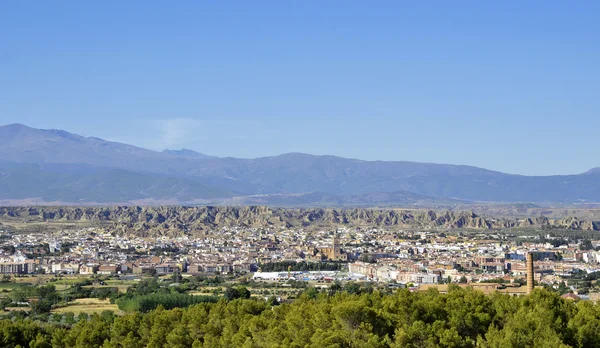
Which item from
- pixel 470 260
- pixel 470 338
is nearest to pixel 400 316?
pixel 470 338

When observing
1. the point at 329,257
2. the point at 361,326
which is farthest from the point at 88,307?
the point at 329,257

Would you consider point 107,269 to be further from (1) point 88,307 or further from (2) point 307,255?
(1) point 88,307

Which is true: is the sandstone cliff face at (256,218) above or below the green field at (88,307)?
above

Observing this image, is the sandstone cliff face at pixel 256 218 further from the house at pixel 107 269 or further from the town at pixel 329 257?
the house at pixel 107 269

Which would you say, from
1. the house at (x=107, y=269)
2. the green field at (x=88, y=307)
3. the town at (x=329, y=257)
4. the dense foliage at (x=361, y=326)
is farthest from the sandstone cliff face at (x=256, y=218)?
the dense foliage at (x=361, y=326)

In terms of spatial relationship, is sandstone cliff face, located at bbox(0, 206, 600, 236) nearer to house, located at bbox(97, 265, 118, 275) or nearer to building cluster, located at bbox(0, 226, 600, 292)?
building cluster, located at bbox(0, 226, 600, 292)
